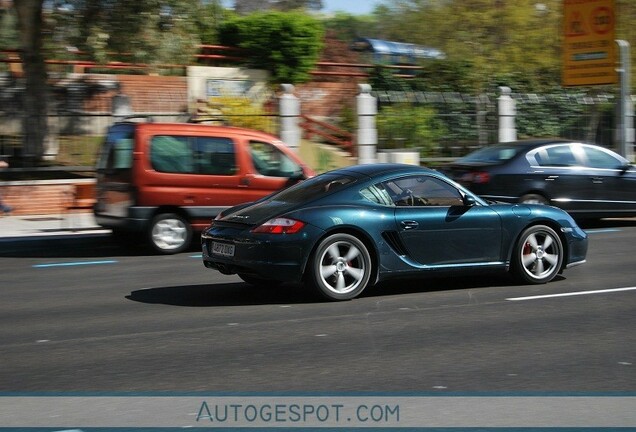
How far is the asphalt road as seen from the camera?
647 cm

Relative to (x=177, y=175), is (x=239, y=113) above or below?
above

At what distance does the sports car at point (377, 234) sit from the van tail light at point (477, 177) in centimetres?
564

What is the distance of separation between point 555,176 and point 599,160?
3.66 ft

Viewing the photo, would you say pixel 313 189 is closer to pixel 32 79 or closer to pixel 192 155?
pixel 192 155

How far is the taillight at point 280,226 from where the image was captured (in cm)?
918

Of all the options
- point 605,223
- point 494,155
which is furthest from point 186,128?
point 605,223

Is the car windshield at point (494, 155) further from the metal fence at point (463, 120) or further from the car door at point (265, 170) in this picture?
the metal fence at point (463, 120)

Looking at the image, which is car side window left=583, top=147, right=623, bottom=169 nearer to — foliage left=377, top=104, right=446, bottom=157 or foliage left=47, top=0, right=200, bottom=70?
foliage left=377, top=104, right=446, bottom=157

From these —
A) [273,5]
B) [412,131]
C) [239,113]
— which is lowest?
[412,131]

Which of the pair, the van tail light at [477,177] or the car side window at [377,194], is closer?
the car side window at [377,194]

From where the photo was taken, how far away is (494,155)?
16719 mm

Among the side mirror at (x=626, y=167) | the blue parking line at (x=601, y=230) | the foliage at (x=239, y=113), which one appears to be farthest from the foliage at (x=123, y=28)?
the blue parking line at (x=601, y=230)

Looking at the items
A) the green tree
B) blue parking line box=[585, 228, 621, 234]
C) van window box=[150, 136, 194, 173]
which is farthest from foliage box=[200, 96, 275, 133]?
blue parking line box=[585, 228, 621, 234]

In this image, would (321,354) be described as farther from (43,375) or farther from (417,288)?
(417,288)
